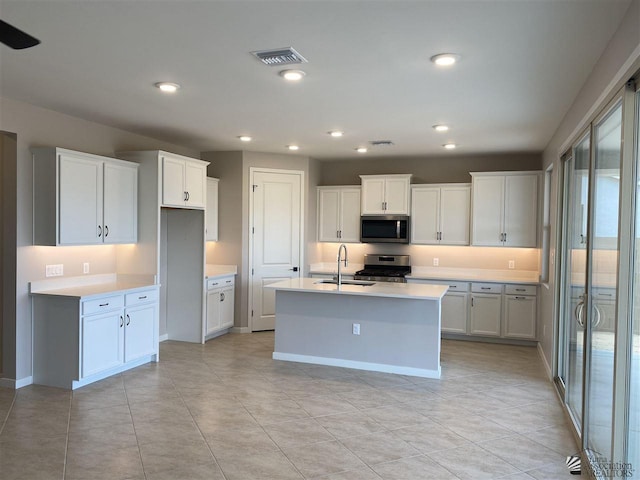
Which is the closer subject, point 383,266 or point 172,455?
point 172,455

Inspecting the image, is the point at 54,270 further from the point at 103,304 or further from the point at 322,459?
the point at 322,459

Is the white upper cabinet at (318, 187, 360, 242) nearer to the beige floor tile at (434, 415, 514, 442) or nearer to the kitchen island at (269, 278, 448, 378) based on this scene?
the kitchen island at (269, 278, 448, 378)

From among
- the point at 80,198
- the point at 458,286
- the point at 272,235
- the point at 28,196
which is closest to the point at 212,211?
the point at 272,235

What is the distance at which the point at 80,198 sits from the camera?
465cm

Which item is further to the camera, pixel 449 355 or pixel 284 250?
pixel 284 250

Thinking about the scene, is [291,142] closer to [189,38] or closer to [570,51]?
[189,38]

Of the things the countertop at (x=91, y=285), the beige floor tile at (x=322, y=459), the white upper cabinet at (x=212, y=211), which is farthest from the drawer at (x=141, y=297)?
the beige floor tile at (x=322, y=459)

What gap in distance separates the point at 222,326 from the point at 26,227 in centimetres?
299

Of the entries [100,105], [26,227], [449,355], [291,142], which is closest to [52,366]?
[26,227]

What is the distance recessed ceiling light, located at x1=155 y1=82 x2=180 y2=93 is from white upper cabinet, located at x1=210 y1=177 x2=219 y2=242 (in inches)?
115

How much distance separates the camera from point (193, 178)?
19.7 ft

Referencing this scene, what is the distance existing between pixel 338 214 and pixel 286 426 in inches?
175

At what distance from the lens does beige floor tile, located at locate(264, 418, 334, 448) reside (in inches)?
136

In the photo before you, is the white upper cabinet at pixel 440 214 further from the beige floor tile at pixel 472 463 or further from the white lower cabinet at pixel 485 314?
the beige floor tile at pixel 472 463
